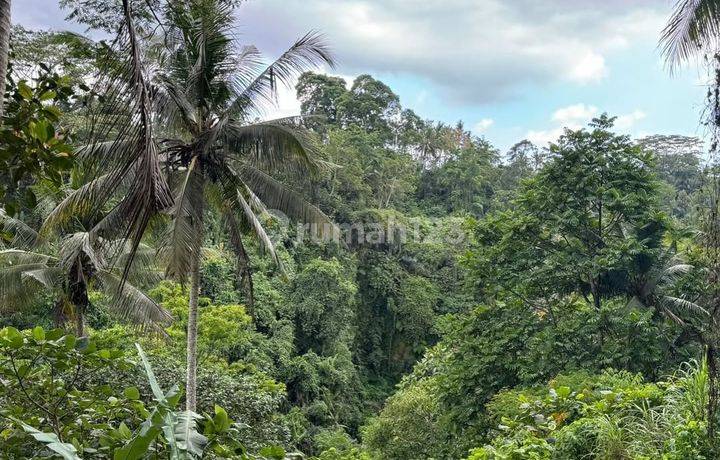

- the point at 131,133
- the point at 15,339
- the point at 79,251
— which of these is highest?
the point at 131,133

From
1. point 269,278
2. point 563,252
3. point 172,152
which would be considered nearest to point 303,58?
point 172,152

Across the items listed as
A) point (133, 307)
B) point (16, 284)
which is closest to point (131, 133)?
point (133, 307)

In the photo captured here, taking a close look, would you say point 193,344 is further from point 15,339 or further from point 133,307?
point 15,339

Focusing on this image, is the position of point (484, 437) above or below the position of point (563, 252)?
below

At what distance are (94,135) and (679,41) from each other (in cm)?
446

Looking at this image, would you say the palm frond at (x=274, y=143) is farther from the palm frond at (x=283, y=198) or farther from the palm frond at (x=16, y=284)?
the palm frond at (x=16, y=284)

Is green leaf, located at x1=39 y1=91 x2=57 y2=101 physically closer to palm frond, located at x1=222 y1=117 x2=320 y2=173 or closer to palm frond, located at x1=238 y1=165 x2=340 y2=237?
palm frond, located at x1=222 y1=117 x2=320 y2=173

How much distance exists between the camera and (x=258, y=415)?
355 inches

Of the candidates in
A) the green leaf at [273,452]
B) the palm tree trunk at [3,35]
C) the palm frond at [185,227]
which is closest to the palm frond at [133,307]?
the palm frond at [185,227]

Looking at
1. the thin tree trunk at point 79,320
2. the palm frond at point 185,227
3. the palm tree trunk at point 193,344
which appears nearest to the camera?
the palm frond at point 185,227

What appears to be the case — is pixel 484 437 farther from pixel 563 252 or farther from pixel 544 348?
pixel 563 252

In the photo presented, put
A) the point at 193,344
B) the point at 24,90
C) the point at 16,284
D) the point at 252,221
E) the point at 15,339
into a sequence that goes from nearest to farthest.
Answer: the point at 15,339 < the point at 24,90 < the point at 193,344 < the point at 252,221 < the point at 16,284

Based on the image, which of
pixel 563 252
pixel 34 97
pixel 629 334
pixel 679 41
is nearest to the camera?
pixel 34 97

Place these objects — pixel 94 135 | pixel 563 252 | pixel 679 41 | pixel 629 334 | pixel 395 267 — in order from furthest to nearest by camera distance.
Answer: pixel 395 267 → pixel 563 252 → pixel 629 334 → pixel 679 41 → pixel 94 135
